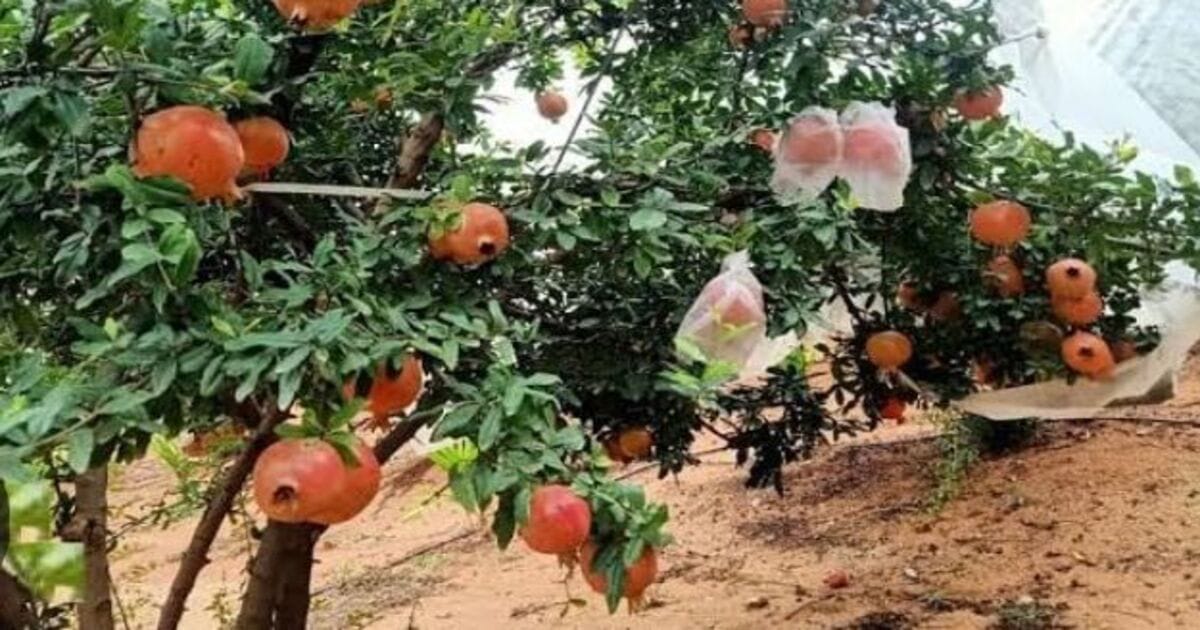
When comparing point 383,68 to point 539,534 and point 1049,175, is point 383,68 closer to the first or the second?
point 539,534

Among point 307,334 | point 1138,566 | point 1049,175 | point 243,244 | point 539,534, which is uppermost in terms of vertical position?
point 243,244

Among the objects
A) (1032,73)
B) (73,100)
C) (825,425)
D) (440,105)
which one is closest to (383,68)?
(440,105)

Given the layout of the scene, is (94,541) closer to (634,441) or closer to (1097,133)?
(634,441)

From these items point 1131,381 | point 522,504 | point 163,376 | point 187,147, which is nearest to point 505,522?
point 522,504

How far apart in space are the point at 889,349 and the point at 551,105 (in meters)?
1.18

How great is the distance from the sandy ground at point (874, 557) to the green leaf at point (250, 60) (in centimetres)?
204

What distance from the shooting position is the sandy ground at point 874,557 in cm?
326

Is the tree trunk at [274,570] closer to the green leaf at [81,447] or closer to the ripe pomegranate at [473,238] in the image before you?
the ripe pomegranate at [473,238]

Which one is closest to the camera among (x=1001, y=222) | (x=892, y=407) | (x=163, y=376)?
(x=163, y=376)

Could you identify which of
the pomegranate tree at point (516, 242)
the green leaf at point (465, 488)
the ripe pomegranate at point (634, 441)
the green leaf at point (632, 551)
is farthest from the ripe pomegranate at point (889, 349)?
the green leaf at point (465, 488)

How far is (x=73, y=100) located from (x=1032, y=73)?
6.66ft

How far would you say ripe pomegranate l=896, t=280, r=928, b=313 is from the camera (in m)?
2.78

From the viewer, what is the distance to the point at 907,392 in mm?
2971

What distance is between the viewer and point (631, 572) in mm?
1461
